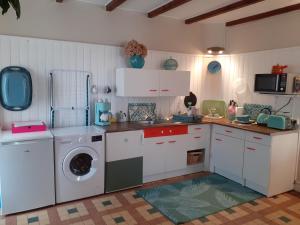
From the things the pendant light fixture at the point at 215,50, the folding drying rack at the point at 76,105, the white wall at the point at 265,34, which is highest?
the white wall at the point at 265,34

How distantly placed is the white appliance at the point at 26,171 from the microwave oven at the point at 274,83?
10.0ft

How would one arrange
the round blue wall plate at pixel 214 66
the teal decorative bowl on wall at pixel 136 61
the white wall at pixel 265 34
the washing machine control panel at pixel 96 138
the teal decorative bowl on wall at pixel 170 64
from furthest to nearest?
the round blue wall plate at pixel 214 66
the teal decorative bowl on wall at pixel 170 64
the teal decorative bowl on wall at pixel 136 61
the white wall at pixel 265 34
the washing machine control panel at pixel 96 138

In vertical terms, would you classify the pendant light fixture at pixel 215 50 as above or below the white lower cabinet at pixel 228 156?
above

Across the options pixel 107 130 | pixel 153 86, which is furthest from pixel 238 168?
pixel 107 130

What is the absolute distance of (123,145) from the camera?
3.42m

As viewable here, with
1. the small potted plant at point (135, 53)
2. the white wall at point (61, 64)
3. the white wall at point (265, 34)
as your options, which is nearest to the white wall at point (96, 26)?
the white wall at point (61, 64)

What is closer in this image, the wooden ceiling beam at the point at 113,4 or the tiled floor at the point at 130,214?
→ the tiled floor at the point at 130,214

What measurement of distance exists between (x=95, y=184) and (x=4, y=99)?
1.57 m

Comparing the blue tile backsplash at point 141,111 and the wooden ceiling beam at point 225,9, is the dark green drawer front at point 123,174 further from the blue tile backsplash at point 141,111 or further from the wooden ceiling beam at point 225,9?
the wooden ceiling beam at point 225,9

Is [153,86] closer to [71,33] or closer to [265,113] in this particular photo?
[71,33]

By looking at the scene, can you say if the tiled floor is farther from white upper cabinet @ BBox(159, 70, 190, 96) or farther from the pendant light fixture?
the pendant light fixture

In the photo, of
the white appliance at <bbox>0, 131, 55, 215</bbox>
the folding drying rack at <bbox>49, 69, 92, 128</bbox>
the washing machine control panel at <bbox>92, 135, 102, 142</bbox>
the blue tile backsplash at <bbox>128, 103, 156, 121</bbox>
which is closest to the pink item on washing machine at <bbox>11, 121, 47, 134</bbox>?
the white appliance at <bbox>0, 131, 55, 215</bbox>

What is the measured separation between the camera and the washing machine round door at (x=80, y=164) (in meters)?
3.05

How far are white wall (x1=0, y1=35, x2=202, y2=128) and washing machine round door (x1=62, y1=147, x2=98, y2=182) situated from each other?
2.17 feet
